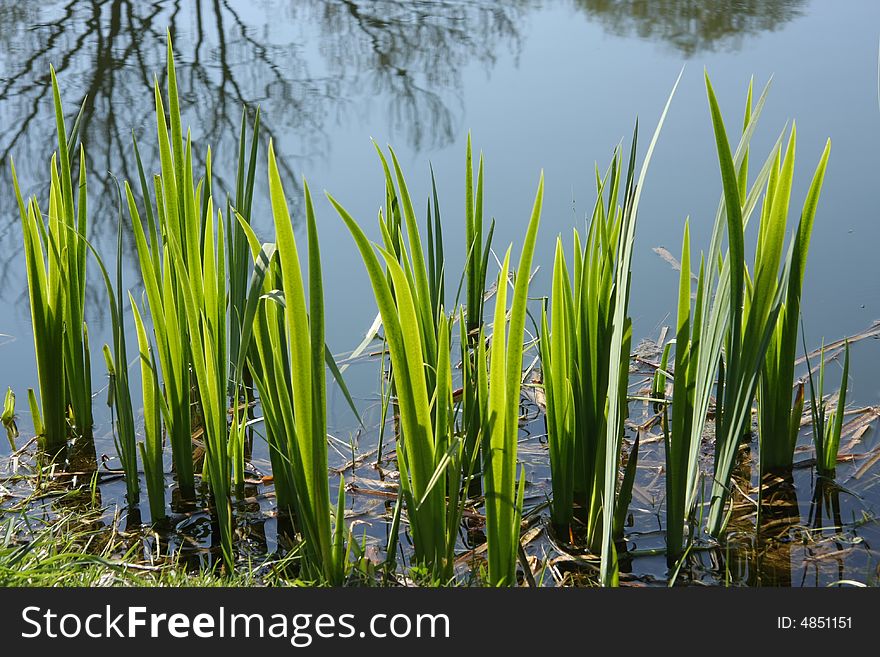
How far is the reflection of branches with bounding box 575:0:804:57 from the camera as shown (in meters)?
3.62

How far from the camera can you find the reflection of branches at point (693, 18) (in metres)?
3.62

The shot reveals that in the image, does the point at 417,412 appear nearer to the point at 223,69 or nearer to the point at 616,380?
the point at 616,380

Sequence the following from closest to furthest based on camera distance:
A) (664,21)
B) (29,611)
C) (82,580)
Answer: (29,611)
(82,580)
(664,21)

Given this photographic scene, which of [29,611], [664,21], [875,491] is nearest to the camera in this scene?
[29,611]

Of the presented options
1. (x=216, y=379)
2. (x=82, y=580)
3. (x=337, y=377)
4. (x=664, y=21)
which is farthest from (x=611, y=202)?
(x=664, y=21)

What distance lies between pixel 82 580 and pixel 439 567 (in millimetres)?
438

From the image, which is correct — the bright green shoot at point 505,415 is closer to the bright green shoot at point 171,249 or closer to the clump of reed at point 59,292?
the bright green shoot at point 171,249

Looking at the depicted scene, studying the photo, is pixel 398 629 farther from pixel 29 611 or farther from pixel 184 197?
pixel 184 197

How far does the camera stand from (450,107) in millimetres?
3100

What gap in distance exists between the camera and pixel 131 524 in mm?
1387

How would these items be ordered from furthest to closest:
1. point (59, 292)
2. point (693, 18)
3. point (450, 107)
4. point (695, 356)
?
point (693, 18), point (450, 107), point (59, 292), point (695, 356)

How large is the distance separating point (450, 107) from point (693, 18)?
1.46 metres

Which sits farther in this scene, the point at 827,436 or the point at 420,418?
the point at 827,436

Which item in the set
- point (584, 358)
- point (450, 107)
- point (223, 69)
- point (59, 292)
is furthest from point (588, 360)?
point (223, 69)
